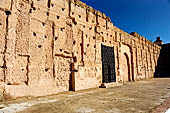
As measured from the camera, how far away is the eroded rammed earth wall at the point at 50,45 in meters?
5.11

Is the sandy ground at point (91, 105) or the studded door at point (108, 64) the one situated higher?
the studded door at point (108, 64)

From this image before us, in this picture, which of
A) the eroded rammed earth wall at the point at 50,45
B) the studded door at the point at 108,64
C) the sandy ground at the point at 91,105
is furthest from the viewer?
the studded door at the point at 108,64

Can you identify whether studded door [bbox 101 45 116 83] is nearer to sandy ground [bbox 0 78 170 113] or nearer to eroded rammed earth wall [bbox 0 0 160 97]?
eroded rammed earth wall [bbox 0 0 160 97]

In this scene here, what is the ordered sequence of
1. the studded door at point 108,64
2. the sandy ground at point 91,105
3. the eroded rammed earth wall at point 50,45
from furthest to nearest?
the studded door at point 108,64
the eroded rammed earth wall at point 50,45
the sandy ground at point 91,105

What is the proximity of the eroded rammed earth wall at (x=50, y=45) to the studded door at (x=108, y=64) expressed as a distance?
470 mm

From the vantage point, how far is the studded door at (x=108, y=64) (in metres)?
9.57

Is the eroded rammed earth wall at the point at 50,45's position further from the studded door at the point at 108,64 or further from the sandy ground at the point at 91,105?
the sandy ground at the point at 91,105

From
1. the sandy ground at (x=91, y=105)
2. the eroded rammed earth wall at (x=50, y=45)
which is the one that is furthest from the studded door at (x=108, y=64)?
the sandy ground at (x=91, y=105)

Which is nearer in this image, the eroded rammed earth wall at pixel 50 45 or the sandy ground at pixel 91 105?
the sandy ground at pixel 91 105

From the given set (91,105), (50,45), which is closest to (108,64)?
(50,45)

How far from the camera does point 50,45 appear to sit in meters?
6.52

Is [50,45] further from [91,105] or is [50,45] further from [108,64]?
[108,64]

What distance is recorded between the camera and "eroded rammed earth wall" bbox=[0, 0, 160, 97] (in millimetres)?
5109

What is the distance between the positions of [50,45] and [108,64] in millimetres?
5068
